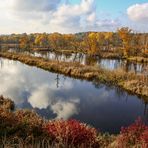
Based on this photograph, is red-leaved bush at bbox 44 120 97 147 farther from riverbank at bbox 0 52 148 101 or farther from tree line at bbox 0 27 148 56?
tree line at bbox 0 27 148 56

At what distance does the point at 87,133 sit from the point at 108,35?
114801 millimetres

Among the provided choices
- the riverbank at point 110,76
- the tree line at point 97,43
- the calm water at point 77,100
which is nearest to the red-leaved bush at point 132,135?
the calm water at point 77,100

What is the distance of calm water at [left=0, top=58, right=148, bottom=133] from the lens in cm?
2125

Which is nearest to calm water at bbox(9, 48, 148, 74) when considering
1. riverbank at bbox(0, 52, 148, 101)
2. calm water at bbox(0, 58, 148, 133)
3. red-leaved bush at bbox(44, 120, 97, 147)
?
riverbank at bbox(0, 52, 148, 101)

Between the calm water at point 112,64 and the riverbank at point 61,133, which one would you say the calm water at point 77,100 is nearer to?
the riverbank at point 61,133

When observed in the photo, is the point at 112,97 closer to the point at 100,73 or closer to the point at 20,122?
the point at 100,73

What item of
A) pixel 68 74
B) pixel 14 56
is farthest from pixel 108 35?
pixel 68 74

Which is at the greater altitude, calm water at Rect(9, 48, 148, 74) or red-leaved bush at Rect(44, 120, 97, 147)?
red-leaved bush at Rect(44, 120, 97, 147)

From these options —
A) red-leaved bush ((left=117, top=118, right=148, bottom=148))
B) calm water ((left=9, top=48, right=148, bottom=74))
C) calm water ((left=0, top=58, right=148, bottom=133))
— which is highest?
red-leaved bush ((left=117, top=118, right=148, bottom=148))

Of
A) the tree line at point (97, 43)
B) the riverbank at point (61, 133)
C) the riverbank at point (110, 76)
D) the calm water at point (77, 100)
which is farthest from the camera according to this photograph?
the tree line at point (97, 43)

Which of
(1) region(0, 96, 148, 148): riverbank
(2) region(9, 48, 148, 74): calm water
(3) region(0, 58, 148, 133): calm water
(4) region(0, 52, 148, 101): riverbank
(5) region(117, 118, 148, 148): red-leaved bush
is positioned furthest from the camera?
(2) region(9, 48, 148, 74): calm water

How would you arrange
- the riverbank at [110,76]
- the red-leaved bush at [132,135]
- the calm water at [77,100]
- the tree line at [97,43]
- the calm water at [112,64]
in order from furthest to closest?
the tree line at [97,43], the calm water at [112,64], the riverbank at [110,76], the calm water at [77,100], the red-leaved bush at [132,135]

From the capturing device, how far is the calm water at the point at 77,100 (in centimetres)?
2125

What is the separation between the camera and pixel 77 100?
26.7m
